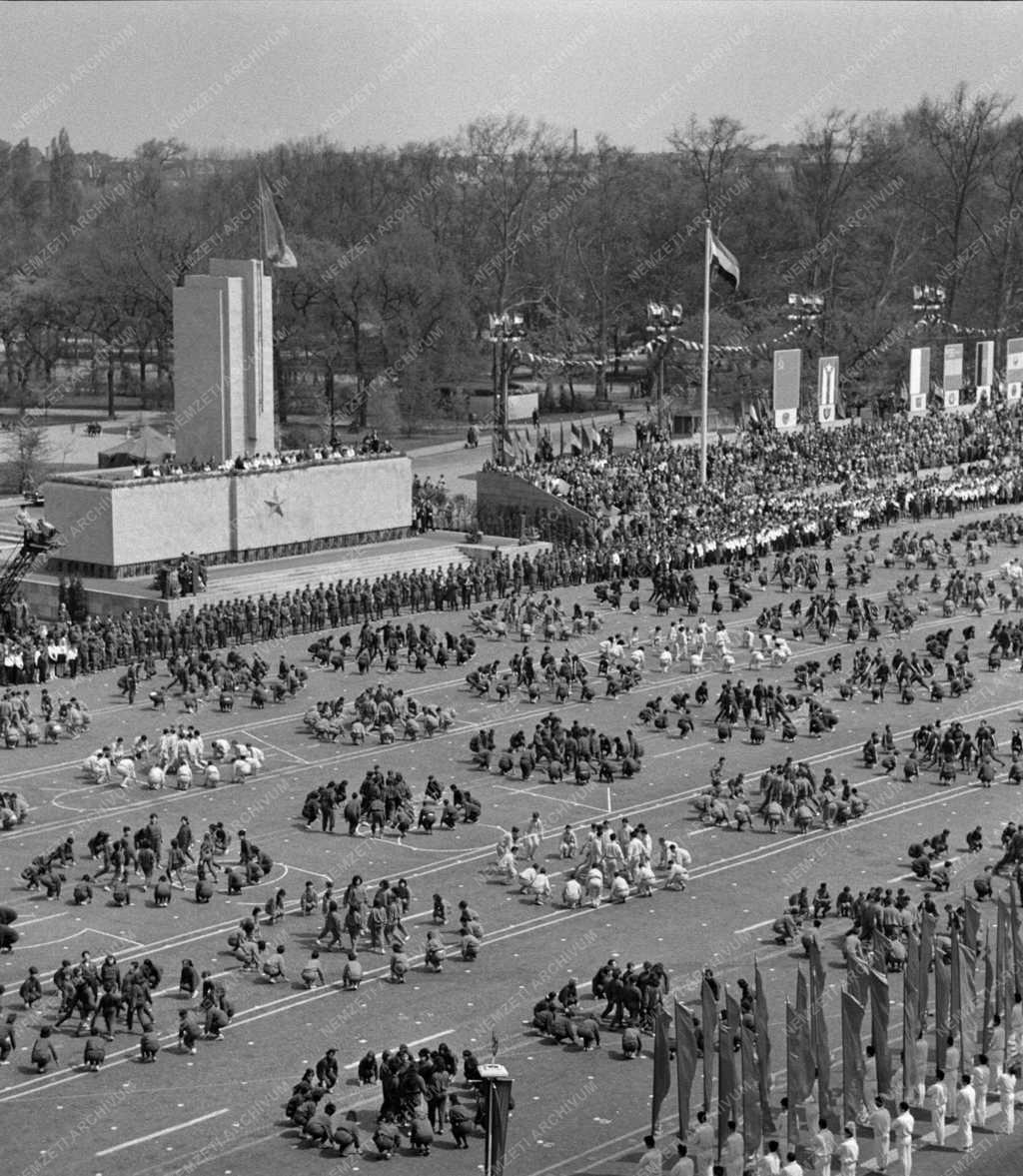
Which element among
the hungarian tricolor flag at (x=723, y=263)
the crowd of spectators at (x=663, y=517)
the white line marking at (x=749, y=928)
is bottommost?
the white line marking at (x=749, y=928)

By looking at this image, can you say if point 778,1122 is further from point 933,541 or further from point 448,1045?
point 933,541

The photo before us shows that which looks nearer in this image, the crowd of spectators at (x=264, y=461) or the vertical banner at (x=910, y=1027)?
the vertical banner at (x=910, y=1027)

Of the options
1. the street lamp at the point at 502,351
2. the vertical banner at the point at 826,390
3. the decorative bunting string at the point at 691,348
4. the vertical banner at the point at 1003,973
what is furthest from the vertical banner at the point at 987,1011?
the decorative bunting string at the point at 691,348

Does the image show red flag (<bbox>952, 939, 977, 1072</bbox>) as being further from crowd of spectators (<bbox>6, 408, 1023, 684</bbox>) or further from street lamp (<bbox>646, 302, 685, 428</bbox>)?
street lamp (<bbox>646, 302, 685, 428</bbox>)

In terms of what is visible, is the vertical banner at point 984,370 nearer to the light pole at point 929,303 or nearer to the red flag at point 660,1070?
the light pole at point 929,303

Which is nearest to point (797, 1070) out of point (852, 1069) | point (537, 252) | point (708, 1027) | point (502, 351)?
point (852, 1069)

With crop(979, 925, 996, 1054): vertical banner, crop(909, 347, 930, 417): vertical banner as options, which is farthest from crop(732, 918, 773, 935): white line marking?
crop(909, 347, 930, 417): vertical banner
